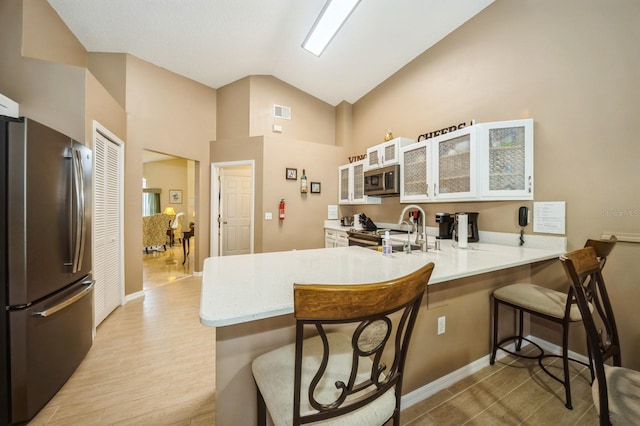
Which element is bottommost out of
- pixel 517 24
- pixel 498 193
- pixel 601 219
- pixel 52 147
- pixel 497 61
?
pixel 601 219

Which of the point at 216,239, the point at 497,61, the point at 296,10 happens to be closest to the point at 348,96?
the point at 296,10

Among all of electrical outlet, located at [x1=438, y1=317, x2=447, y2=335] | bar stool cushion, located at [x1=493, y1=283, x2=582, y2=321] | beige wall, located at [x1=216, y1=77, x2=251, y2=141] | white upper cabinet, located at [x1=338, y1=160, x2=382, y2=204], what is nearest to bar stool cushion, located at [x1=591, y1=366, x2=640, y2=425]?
bar stool cushion, located at [x1=493, y1=283, x2=582, y2=321]

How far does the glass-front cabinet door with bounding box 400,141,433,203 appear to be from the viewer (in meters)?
2.94

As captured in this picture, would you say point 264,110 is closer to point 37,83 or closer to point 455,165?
point 37,83

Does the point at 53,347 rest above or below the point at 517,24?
below

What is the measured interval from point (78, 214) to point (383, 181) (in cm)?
320

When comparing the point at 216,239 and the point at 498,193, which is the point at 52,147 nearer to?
the point at 216,239

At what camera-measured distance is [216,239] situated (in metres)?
4.64

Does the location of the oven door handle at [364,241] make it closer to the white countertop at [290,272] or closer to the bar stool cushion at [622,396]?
the white countertop at [290,272]

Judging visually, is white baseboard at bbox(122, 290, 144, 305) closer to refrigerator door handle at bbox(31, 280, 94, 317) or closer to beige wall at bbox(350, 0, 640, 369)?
refrigerator door handle at bbox(31, 280, 94, 317)

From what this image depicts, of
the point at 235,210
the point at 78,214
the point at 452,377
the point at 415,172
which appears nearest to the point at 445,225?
the point at 415,172

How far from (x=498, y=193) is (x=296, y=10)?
10.1ft

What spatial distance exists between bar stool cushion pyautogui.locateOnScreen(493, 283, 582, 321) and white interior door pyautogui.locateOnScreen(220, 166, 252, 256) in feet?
14.1

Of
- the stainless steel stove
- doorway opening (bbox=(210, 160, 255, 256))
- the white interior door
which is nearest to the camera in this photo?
the stainless steel stove
